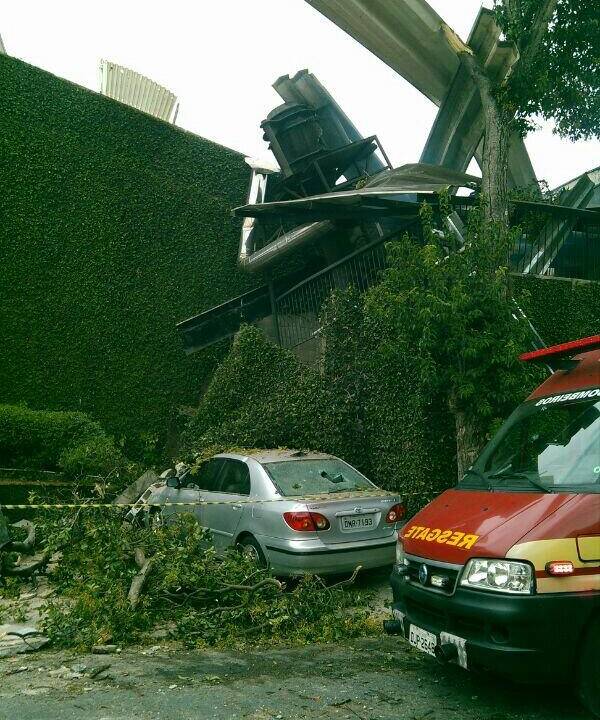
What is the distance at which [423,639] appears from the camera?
4559 millimetres

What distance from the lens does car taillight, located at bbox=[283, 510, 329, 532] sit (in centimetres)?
706

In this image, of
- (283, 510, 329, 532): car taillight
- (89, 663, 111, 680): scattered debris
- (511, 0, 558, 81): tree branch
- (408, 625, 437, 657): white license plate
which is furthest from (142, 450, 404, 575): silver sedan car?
(511, 0, 558, 81): tree branch

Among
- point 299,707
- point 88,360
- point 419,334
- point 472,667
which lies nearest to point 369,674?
point 299,707

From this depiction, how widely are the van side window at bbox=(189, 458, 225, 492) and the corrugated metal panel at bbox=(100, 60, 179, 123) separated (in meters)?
12.3

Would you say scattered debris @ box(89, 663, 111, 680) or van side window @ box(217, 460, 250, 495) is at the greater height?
van side window @ box(217, 460, 250, 495)

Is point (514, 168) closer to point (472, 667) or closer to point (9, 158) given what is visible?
point (9, 158)

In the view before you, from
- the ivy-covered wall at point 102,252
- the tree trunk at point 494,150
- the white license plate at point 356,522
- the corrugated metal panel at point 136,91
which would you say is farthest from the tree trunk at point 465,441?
the corrugated metal panel at point 136,91

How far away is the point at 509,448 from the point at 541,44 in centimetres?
757

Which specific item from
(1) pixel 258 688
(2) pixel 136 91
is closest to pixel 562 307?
(1) pixel 258 688

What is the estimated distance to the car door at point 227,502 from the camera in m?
7.94

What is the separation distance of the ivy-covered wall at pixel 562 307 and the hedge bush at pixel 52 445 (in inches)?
293

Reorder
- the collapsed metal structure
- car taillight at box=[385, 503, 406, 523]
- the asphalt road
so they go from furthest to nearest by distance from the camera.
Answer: the collapsed metal structure < car taillight at box=[385, 503, 406, 523] < the asphalt road

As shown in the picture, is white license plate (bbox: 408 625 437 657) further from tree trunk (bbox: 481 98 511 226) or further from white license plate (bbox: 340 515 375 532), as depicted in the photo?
tree trunk (bbox: 481 98 511 226)

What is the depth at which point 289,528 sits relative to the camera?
7082 mm
